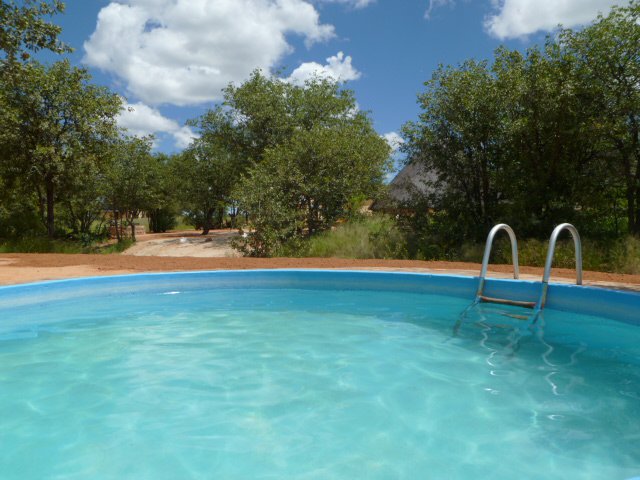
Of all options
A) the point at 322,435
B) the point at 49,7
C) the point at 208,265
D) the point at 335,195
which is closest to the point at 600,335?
the point at 322,435

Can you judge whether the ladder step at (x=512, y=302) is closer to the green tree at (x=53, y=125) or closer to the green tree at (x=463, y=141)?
the green tree at (x=463, y=141)

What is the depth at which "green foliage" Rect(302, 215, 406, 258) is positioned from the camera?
40.8 feet

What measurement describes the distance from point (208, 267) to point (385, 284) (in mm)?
3755

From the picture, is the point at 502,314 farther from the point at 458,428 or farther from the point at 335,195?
the point at 335,195

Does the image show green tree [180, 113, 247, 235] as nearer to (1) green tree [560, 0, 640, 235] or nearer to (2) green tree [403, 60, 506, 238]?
(2) green tree [403, 60, 506, 238]

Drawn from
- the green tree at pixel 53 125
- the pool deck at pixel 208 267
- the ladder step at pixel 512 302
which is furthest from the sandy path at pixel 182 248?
the ladder step at pixel 512 302

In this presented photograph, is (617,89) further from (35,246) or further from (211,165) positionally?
(211,165)

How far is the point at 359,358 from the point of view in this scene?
16.4 ft

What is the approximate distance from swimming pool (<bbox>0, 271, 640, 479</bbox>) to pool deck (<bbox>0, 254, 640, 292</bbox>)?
1092 mm

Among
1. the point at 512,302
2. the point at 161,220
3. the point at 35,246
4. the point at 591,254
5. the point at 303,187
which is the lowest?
the point at 512,302

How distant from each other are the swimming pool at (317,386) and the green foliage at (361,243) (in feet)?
15.4

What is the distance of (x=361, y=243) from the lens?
12719 millimetres

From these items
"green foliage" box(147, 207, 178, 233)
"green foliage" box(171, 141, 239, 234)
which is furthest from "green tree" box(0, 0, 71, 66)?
"green foliage" box(147, 207, 178, 233)

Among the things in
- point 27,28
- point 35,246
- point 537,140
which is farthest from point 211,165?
point 537,140
